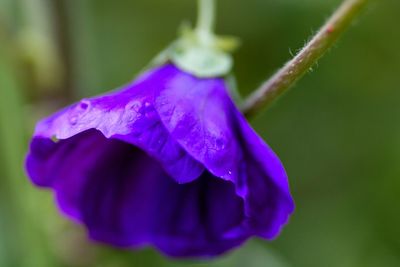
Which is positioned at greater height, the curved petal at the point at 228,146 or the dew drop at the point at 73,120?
the dew drop at the point at 73,120

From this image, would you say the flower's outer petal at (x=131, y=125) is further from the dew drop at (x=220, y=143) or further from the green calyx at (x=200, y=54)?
the green calyx at (x=200, y=54)

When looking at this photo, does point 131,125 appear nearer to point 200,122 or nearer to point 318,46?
A: point 200,122

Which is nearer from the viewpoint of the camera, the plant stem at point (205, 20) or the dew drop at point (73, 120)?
the dew drop at point (73, 120)

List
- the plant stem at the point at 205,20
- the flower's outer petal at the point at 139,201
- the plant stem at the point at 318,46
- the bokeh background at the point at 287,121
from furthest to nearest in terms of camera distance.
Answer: the bokeh background at the point at 287,121 → the plant stem at the point at 205,20 → the flower's outer petal at the point at 139,201 → the plant stem at the point at 318,46

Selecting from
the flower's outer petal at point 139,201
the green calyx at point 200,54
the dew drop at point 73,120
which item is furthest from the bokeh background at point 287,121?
the dew drop at point 73,120

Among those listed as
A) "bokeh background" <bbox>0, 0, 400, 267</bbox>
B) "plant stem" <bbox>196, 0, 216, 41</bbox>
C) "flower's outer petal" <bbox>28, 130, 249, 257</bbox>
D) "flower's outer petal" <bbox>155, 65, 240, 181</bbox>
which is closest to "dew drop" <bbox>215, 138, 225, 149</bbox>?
"flower's outer petal" <bbox>155, 65, 240, 181</bbox>

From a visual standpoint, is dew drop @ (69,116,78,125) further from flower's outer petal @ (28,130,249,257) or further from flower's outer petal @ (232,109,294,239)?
flower's outer petal @ (232,109,294,239)
